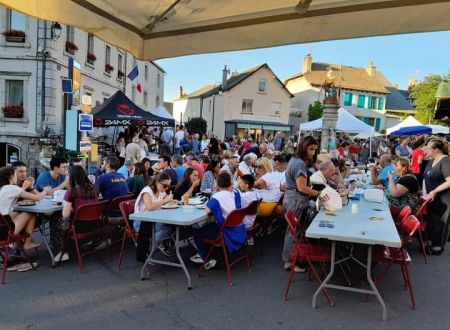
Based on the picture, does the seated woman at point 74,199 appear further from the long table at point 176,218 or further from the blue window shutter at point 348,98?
the blue window shutter at point 348,98

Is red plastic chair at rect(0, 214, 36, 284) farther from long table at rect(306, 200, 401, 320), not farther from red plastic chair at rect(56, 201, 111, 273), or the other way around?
long table at rect(306, 200, 401, 320)

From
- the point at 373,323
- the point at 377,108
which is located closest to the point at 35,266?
the point at 373,323

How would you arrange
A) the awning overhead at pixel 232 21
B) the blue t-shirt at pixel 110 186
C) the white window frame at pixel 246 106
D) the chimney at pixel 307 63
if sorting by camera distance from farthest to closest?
the chimney at pixel 307 63 → the white window frame at pixel 246 106 → the blue t-shirt at pixel 110 186 → the awning overhead at pixel 232 21

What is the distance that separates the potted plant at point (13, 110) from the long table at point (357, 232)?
14006 mm

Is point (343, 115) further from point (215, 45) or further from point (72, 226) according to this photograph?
point (215, 45)

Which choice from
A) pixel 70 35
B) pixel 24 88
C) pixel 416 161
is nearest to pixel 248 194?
pixel 416 161

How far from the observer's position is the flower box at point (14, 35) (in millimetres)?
14992

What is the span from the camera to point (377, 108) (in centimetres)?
4747

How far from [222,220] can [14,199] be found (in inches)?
99.6

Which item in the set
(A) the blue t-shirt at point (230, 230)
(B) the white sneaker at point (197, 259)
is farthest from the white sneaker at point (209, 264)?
(A) the blue t-shirt at point (230, 230)

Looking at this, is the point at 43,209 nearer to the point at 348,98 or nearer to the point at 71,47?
the point at 71,47

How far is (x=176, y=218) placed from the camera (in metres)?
4.53

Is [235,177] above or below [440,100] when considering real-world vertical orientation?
below

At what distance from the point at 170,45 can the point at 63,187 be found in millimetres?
4844
